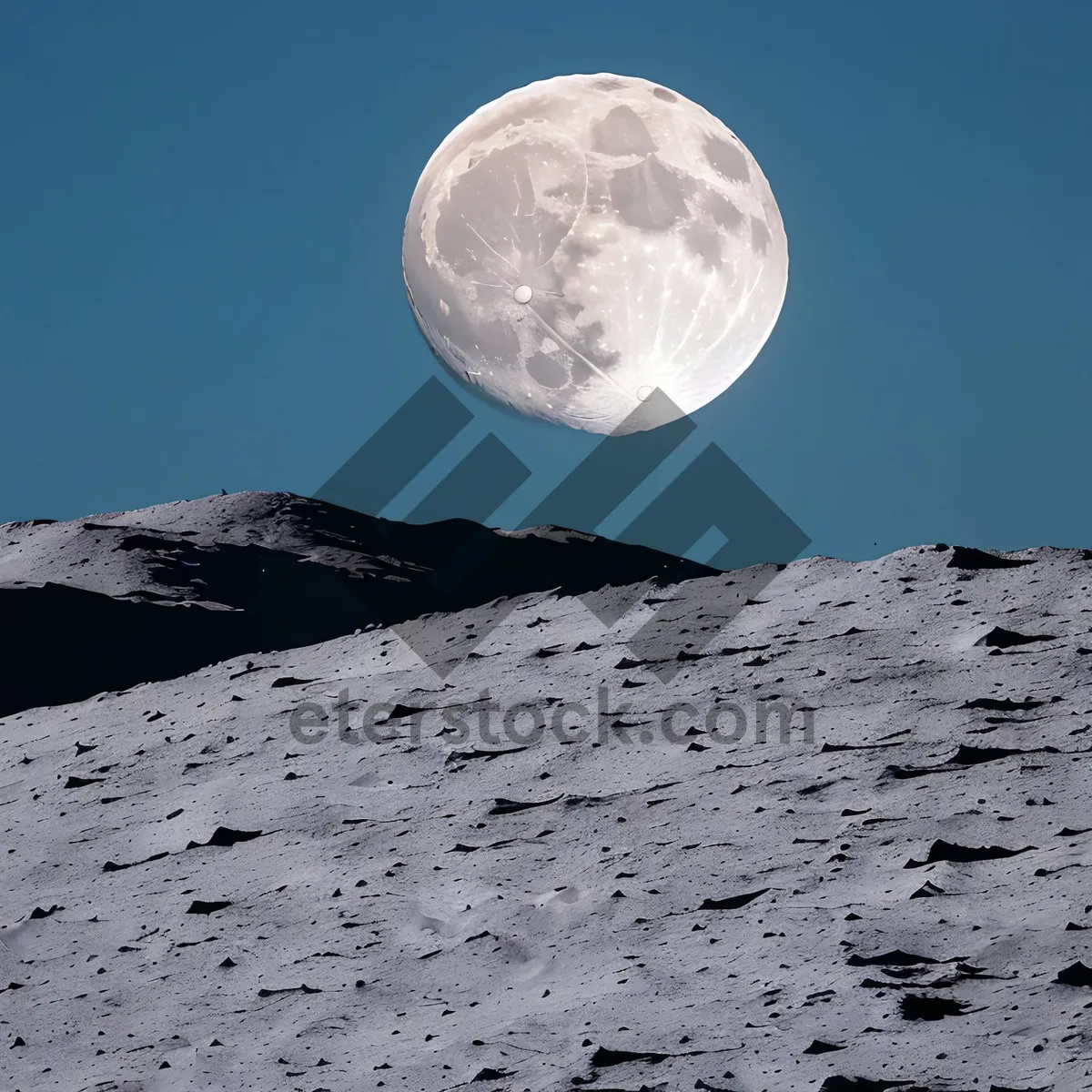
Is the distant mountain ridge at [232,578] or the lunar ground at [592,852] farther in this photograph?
the distant mountain ridge at [232,578]

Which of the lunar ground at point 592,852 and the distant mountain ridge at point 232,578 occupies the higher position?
the distant mountain ridge at point 232,578

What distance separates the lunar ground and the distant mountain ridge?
7.36ft

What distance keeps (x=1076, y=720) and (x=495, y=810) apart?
289 cm

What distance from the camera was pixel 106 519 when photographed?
17.7 m

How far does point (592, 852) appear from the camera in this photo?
6.53m

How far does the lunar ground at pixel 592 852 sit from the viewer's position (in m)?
4.80

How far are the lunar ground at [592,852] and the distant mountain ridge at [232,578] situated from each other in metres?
2.24

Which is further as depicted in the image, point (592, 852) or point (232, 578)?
point (232, 578)

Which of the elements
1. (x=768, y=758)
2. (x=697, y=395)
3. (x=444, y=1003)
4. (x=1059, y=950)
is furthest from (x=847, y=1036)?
(x=697, y=395)

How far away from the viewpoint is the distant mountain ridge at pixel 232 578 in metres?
13.6

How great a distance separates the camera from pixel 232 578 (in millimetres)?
15531

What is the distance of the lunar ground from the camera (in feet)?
15.8

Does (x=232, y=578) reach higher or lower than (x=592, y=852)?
higher

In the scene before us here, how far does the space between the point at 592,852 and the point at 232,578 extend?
9.75m
